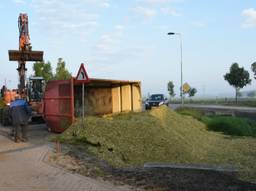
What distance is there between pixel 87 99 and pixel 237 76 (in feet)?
167

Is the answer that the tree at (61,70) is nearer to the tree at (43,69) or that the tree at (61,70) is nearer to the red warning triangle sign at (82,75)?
the tree at (43,69)

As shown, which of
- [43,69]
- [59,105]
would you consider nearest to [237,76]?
[43,69]

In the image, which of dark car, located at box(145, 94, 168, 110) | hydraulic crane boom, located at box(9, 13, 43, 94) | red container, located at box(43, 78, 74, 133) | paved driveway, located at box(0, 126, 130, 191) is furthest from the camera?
dark car, located at box(145, 94, 168, 110)

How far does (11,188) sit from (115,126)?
238 inches

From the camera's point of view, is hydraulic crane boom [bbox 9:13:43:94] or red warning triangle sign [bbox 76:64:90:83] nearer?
red warning triangle sign [bbox 76:64:90:83]

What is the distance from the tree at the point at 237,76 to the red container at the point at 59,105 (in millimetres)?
51423

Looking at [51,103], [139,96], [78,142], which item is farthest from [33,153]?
[139,96]

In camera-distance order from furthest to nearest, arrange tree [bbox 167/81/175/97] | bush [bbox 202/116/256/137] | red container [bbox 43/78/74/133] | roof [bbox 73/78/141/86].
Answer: tree [bbox 167/81/175/97], bush [bbox 202/116/256/137], roof [bbox 73/78/141/86], red container [bbox 43/78/74/133]

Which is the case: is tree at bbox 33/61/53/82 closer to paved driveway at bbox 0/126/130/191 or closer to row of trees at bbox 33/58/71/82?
row of trees at bbox 33/58/71/82

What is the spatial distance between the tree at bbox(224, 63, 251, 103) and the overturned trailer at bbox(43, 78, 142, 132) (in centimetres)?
4735

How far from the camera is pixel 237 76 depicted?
6794 cm

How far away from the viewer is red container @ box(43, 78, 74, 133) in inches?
719

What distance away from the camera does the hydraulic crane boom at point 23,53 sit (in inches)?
1068

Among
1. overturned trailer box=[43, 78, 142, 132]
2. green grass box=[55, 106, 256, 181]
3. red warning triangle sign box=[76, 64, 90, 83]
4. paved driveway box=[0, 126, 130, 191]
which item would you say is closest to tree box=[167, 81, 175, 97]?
overturned trailer box=[43, 78, 142, 132]
